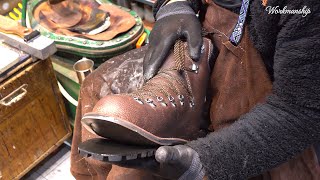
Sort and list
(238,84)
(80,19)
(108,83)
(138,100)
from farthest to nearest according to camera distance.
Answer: (80,19) → (108,83) → (238,84) → (138,100)

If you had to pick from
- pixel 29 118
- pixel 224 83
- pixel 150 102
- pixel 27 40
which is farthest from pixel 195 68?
pixel 29 118

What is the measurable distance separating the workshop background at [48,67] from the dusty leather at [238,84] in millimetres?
693

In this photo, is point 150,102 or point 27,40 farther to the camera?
point 27,40

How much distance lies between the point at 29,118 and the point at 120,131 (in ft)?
3.17

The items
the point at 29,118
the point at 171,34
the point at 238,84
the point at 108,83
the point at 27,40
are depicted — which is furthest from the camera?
the point at 29,118

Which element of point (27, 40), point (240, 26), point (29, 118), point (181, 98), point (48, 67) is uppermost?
point (240, 26)

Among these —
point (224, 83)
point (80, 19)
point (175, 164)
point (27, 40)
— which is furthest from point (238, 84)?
point (80, 19)

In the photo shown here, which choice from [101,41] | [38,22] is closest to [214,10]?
[101,41]

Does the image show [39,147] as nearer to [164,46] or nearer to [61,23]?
[61,23]

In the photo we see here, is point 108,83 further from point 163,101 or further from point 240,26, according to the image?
point 240,26

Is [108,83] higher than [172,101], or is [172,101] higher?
[172,101]

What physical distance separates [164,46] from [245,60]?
0.71 feet

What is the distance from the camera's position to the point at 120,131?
26.6 inches

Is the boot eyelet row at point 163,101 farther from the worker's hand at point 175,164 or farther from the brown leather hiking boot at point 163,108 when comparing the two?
the worker's hand at point 175,164
